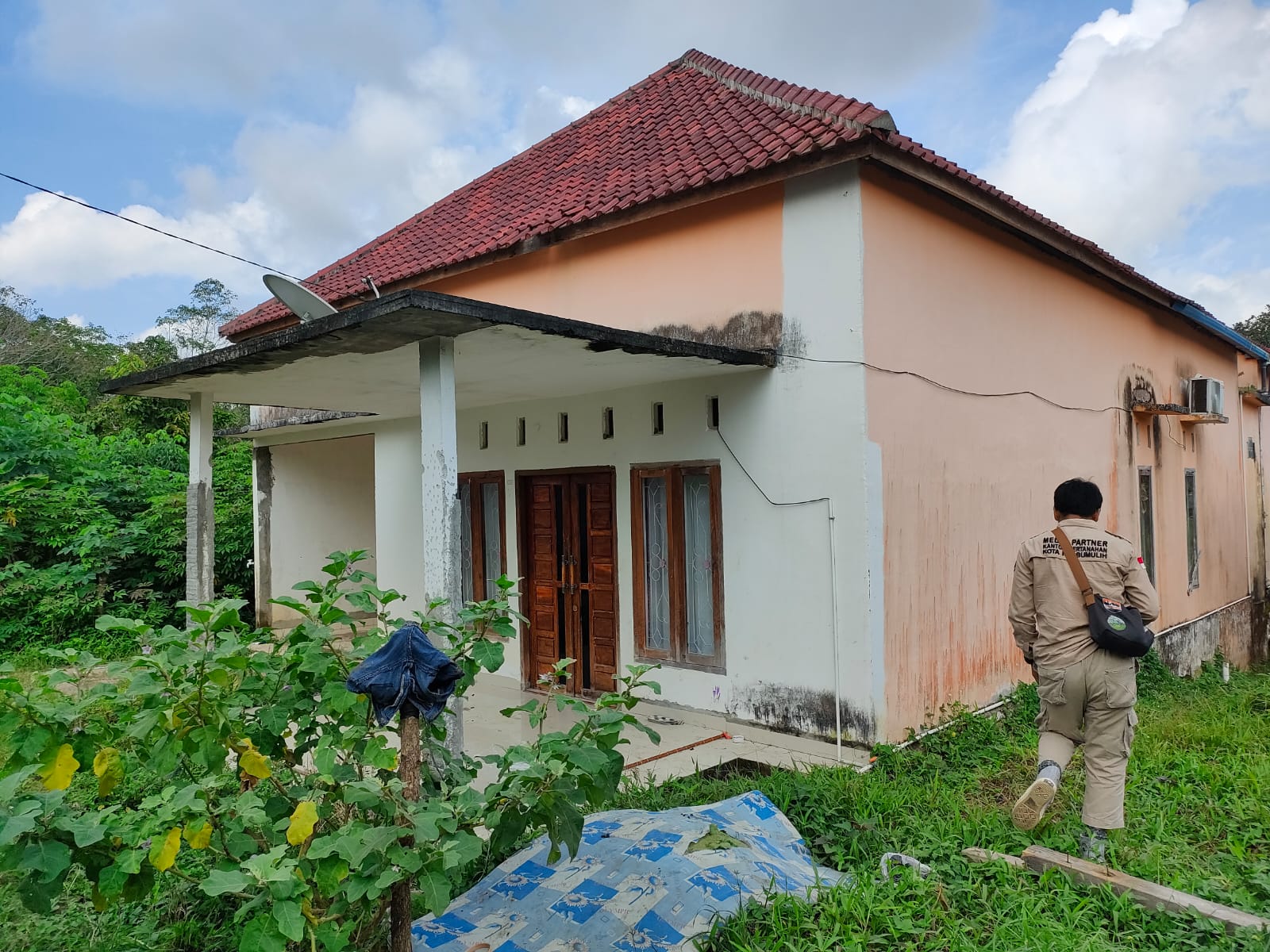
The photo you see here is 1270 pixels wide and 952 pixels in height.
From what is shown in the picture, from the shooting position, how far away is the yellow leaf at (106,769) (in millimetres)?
2457

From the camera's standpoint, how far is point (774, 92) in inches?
288

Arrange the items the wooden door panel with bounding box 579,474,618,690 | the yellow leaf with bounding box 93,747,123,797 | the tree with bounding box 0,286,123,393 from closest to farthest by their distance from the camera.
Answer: the yellow leaf with bounding box 93,747,123,797
the wooden door panel with bounding box 579,474,618,690
the tree with bounding box 0,286,123,393

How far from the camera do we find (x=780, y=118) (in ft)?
21.8

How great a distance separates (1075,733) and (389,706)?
3.47m

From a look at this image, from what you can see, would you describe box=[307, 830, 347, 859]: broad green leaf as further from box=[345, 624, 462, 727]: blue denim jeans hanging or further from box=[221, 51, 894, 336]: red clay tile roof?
box=[221, 51, 894, 336]: red clay tile roof

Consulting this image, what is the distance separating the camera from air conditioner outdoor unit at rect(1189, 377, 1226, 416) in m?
10.9

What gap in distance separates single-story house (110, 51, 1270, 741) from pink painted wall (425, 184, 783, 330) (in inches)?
0.9

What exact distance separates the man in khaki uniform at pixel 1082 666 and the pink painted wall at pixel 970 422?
4.97ft

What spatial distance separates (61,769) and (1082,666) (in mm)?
4213

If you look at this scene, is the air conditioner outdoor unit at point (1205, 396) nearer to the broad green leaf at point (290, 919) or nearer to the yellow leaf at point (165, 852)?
the broad green leaf at point (290, 919)

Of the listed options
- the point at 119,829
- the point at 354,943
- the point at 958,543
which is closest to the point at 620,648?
the point at 958,543

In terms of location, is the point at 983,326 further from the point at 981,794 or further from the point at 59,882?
the point at 59,882

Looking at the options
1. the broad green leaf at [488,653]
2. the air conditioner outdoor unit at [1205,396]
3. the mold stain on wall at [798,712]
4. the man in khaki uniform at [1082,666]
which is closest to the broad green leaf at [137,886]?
the broad green leaf at [488,653]

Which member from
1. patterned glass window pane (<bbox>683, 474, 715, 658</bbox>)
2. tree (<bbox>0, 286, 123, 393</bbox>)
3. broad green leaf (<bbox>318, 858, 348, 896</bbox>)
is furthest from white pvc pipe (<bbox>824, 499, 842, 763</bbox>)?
tree (<bbox>0, 286, 123, 393</bbox>)
